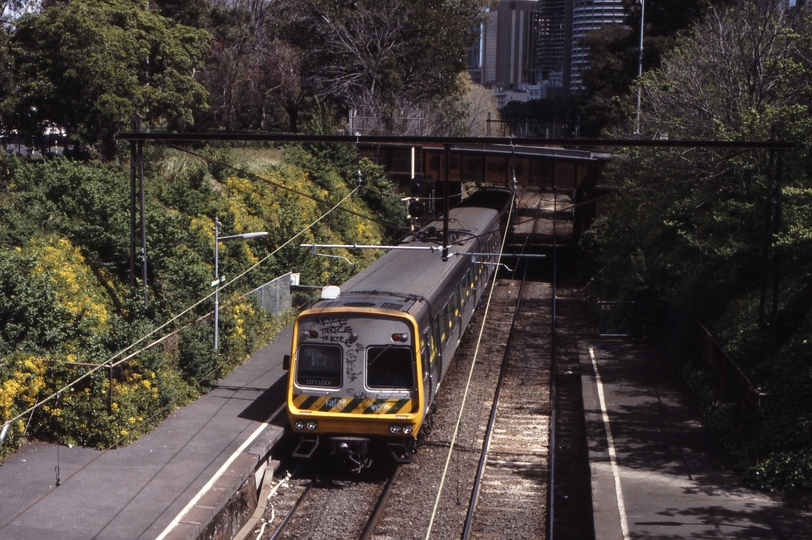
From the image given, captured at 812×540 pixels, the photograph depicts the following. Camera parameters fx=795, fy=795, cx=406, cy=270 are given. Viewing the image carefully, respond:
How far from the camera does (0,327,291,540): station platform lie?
927cm

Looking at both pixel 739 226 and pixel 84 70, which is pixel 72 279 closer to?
pixel 84 70

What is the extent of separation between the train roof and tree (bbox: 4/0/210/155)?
9637 millimetres

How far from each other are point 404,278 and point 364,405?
2.87m

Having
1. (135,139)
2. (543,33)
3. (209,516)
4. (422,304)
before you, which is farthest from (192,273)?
(543,33)

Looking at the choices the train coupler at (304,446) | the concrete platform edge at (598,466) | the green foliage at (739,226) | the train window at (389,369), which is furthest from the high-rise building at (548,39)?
the train window at (389,369)

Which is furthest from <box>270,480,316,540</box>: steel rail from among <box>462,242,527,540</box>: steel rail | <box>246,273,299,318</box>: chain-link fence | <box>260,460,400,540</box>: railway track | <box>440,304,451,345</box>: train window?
<box>246,273,299,318</box>: chain-link fence

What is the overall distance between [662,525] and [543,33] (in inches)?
6345

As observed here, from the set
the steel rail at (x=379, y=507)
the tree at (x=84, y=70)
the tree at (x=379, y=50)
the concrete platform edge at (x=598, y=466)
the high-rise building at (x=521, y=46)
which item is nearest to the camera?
the concrete platform edge at (x=598, y=466)

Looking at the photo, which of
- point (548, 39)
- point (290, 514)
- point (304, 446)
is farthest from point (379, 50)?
point (548, 39)

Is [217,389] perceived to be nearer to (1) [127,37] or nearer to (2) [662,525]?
(2) [662,525]

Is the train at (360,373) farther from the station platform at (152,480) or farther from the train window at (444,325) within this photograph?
the train window at (444,325)

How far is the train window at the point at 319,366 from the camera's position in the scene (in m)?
11.6

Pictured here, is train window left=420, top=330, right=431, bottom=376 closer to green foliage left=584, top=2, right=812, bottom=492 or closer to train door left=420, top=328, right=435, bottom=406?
train door left=420, top=328, right=435, bottom=406

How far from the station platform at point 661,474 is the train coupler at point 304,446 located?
4033 millimetres
